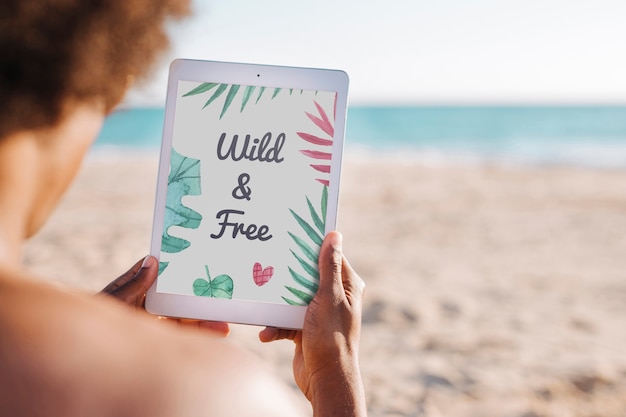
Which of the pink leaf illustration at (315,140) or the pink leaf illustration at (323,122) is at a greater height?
the pink leaf illustration at (323,122)

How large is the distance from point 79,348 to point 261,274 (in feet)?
2.51

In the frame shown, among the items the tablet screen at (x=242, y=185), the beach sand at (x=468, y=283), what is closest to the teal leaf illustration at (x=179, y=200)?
the tablet screen at (x=242, y=185)

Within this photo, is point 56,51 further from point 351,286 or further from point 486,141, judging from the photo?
point 486,141

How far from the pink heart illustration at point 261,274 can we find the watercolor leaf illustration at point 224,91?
0.37m

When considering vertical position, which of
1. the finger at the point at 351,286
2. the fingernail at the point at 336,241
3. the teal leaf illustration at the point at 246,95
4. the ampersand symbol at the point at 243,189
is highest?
the teal leaf illustration at the point at 246,95

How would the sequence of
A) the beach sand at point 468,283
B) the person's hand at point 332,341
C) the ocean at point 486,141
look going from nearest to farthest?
the person's hand at point 332,341
the beach sand at point 468,283
the ocean at point 486,141

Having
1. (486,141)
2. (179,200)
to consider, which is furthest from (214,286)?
(486,141)

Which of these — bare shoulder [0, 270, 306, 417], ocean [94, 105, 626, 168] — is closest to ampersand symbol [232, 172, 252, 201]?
bare shoulder [0, 270, 306, 417]

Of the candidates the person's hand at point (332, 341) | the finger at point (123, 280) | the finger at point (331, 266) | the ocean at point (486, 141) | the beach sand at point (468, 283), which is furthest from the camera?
the ocean at point (486, 141)

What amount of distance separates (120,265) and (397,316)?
2.09 metres

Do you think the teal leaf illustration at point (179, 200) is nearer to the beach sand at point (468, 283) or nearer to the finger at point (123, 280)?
the finger at point (123, 280)

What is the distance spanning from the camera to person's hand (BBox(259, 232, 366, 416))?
1179 mm

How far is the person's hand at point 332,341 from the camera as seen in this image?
118 centimetres

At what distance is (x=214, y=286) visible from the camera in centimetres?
146
